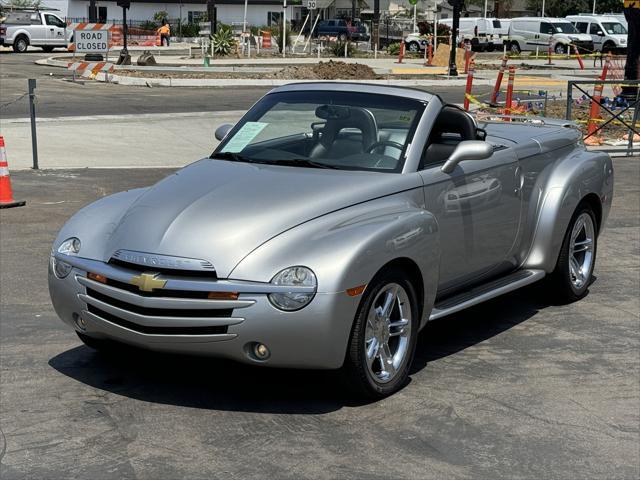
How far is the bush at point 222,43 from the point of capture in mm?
47125

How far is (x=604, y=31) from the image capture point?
58.4 meters

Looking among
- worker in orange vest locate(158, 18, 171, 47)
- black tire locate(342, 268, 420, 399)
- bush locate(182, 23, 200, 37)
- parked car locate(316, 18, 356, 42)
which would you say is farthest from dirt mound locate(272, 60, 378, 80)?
bush locate(182, 23, 200, 37)

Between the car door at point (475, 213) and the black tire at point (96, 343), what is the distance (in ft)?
6.67

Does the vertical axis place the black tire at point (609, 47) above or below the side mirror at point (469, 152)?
below

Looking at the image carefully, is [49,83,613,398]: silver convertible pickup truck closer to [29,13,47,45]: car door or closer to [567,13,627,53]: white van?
[29,13,47,45]: car door

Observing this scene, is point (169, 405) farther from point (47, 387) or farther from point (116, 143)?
point (116, 143)

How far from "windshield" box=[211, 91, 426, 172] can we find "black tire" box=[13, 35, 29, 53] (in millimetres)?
46084

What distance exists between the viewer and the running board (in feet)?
20.9

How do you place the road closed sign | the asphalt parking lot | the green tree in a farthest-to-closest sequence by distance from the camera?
the green tree < the road closed sign < the asphalt parking lot

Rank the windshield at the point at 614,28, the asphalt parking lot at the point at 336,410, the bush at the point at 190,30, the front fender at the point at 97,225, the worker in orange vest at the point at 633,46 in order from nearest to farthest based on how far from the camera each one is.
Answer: the asphalt parking lot at the point at 336,410, the front fender at the point at 97,225, the worker in orange vest at the point at 633,46, the windshield at the point at 614,28, the bush at the point at 190,30

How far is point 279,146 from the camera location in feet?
21.8

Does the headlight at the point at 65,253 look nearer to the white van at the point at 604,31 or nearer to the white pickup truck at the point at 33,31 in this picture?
the white pickup truck at the point at 33,31

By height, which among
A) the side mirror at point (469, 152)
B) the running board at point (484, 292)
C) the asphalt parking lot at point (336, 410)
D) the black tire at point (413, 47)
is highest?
the side mirror at point (469, 152)

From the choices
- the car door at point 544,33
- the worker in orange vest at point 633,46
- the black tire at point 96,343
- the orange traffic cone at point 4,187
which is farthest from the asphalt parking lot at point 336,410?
the car door at point 544,33
